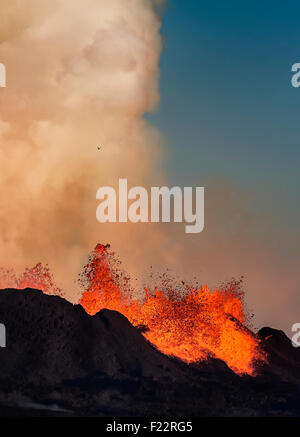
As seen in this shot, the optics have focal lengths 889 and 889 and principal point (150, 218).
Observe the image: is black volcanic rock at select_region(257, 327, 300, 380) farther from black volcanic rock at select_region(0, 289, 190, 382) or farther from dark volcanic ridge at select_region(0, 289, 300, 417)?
black volcanic rock at select_region(0, 289, 190, 382)

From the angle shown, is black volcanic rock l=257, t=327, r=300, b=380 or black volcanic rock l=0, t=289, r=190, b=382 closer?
black volcanic rock l=0, t=289, r=190, b=382

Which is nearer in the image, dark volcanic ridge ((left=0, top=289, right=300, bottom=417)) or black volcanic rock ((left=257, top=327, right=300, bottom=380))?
dark volcanic ridge ((left=0, top=289, right=300, bottom=417))

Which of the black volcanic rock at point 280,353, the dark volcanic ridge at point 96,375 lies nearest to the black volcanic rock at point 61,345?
the dark volcanic ridge at point 96,375

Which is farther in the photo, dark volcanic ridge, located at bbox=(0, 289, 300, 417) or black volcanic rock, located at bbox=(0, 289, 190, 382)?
black volcanic rock, located at bbox=(0, 289, 190, 382)

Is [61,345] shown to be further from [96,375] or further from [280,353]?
[280,353]

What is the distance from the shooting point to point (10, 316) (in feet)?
432

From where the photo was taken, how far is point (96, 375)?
422 feet

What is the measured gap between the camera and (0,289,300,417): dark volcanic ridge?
122 meters

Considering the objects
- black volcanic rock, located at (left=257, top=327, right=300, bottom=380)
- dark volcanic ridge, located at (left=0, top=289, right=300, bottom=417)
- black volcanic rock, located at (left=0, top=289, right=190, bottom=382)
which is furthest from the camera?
black volcanic rock, located at (left=257, top=327, right=300, bottom=380)

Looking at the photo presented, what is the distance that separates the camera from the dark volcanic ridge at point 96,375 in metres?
122

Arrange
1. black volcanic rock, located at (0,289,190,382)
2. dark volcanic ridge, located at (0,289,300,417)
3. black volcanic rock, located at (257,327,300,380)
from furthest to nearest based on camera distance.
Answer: black volcanic rock, located at (257,327,300,380) → black volcanic rock, located at (0,289,190,382) → dark volcanic ridge, located at (0,289,300,417)

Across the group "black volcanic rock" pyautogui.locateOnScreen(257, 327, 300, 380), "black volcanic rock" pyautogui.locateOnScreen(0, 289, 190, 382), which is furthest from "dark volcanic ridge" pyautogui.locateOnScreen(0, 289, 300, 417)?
"black volcanic rock" pyautogui.locateOnScreen(257, 327, 300, 380)

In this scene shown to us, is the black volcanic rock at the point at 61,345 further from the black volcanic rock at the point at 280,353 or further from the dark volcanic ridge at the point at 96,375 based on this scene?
the black volcanic rock at the point at 280,353
